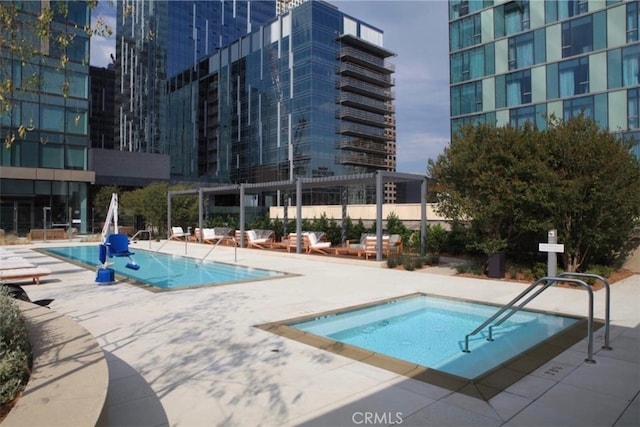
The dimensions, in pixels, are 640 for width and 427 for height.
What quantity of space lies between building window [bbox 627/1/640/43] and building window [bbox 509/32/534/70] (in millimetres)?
6801

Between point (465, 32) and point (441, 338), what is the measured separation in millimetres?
40145

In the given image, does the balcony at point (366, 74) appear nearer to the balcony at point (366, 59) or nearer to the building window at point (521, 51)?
the balcony at point (366, 59)

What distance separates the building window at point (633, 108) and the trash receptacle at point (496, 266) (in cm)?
2569

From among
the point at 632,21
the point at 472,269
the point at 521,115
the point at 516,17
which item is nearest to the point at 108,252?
the point at 472,269

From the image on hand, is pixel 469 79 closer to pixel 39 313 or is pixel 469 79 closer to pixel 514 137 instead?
pixel 514 137

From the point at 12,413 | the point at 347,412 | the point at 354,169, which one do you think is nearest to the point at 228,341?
the point at 347,412

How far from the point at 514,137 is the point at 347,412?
10115 millimetres

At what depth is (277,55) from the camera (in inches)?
2736

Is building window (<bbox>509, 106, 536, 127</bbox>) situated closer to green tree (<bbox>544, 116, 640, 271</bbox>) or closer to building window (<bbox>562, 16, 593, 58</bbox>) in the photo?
building window (<bbox>562, 16, 593, 58</bbox>)

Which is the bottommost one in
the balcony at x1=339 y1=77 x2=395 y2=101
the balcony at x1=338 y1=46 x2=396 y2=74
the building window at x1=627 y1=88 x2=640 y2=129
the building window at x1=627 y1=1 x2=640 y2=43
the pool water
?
the pool water

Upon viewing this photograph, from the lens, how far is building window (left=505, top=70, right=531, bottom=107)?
3681 centimetres

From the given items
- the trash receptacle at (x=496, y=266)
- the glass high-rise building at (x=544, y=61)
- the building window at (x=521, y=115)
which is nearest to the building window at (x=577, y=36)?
the glass high-rise building at (x=544, y=61)

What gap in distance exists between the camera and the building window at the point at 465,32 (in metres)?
40.0

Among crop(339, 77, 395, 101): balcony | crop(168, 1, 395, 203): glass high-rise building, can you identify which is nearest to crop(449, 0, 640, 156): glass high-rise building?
crop(168, 1, 395, 203): glass high-rise building
